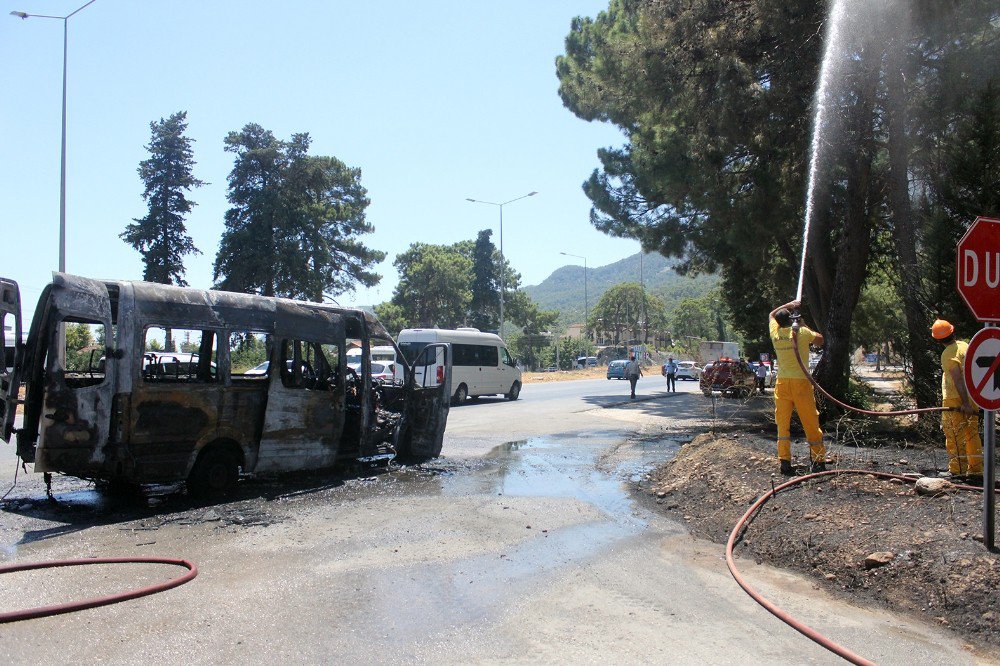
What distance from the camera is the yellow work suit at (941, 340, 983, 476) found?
6.76m

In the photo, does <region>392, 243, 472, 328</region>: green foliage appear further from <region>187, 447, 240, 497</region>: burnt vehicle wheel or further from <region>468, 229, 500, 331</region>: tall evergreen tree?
<region>187, 447, 240, 497</region>: burnt vehicle wheel

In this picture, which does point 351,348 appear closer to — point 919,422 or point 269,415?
point 269,415

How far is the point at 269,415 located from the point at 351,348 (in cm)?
209

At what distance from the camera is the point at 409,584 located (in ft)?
17.2

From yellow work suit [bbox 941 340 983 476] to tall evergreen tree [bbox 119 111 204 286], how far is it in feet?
126

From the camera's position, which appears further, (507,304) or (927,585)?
(507,304)

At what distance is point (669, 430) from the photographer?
16.3 meters

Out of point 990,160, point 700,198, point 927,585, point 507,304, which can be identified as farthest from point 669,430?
point 507,304

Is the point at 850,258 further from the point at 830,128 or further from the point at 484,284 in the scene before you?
the point at 484,284

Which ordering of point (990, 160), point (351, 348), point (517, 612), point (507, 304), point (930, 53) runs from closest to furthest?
point (517, 612) → point (990, 160) → point (351, 348) → point (930, 53) → point (507, 304)

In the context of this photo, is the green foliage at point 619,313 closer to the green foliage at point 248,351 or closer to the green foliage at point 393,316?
the green foliage at point 393,316

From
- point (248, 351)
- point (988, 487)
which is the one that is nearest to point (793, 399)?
point (988, 487)

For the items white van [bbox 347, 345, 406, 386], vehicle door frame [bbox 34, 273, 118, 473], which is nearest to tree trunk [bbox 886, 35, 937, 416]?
white van [bbox 347, 345, 406, 386]

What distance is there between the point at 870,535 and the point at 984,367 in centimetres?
154
